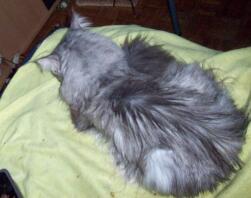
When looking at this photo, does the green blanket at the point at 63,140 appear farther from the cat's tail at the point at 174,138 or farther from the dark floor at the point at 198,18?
the dark floor at the point at 198,18

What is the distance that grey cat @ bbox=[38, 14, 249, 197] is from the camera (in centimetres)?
110

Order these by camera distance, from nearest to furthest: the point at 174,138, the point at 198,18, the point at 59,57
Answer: the point at 174,138, the point at 59,57, the point at 198,18

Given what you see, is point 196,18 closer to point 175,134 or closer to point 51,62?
point 51,62

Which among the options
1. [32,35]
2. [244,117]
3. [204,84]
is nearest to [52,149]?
[204,84]

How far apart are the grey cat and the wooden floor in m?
0.91

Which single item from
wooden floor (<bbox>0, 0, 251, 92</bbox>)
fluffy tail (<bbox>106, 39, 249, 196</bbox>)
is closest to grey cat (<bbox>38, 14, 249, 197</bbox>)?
fluffy tail (<bbox>106, 39, 249, 196</bbox>)

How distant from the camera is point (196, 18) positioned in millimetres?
2389

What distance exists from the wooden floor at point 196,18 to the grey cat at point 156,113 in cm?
91

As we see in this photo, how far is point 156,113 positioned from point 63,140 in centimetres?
51

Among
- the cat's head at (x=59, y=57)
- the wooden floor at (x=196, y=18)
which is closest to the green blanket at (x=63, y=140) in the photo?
the cat's head at (x=59, y=57)

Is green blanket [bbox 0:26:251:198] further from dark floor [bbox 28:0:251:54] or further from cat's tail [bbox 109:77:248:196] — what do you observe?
dark floor [bbox 28:0:251:54]

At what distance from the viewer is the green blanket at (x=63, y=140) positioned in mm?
1309

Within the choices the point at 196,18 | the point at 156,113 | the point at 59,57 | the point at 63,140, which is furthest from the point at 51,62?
the point at 196,18

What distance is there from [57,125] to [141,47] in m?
0.50
